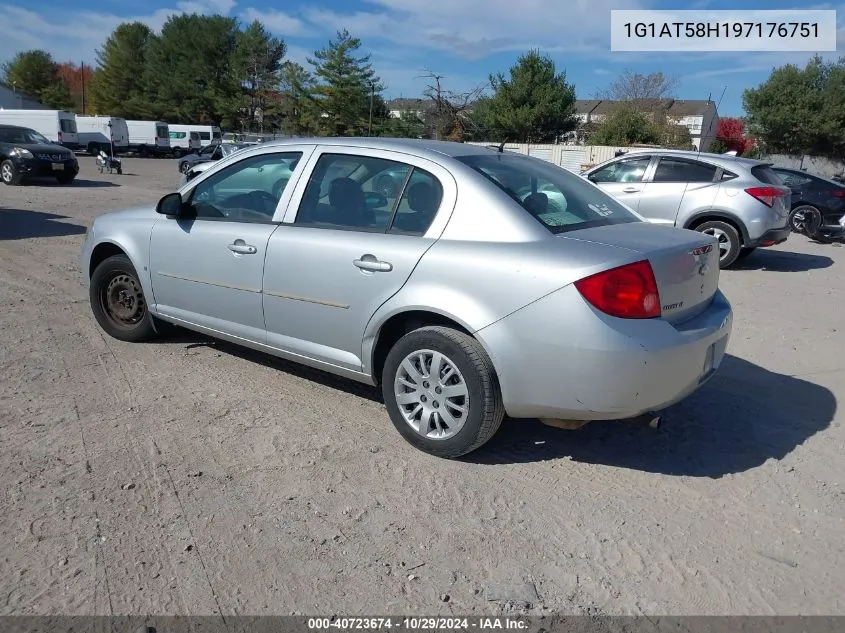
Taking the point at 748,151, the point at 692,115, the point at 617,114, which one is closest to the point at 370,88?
the point at 617,114

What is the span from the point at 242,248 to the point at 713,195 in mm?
7694

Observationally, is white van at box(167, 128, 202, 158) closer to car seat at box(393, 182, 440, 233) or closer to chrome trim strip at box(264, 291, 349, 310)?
chrome trim strip at box(264, 291, 349, 310)

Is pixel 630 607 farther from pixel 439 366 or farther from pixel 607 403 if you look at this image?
pixel 439 366

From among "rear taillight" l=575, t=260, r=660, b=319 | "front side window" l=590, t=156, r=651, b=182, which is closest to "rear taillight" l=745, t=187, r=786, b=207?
"front side window" l=590, t=156, r=651, b=182

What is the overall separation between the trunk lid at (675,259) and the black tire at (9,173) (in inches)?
762

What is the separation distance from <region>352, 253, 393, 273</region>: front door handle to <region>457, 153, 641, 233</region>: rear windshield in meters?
0.71

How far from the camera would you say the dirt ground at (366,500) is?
2.58m

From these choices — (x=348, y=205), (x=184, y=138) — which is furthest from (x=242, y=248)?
(x=184, y=138)

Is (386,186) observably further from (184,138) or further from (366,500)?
(184,138)

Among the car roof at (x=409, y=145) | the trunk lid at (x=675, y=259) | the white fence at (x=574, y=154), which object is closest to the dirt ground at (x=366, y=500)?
the trunk lid at (x=675, y=259)

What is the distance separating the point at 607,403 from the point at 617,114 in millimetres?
36972

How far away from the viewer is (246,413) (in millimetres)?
4059

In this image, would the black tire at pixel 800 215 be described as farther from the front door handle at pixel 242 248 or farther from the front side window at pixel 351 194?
the front door handle at pixel 242 248

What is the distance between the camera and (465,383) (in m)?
3.36
